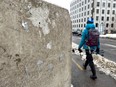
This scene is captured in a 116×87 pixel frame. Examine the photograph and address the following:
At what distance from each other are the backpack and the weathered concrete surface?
2.41 meters

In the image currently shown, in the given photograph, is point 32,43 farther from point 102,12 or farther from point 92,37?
point 102,12

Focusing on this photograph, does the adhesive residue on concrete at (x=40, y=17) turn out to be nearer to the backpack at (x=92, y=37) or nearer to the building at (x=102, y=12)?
the backpack at (x=92, y=37)

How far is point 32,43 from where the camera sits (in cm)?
205

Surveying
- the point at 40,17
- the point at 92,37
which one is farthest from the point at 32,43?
the point at 92,37

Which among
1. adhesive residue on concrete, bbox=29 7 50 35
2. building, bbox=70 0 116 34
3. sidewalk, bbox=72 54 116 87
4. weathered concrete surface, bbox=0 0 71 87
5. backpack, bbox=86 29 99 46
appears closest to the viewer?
weathered concrete surface, bbox=0 0 71 87

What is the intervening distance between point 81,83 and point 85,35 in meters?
1.42

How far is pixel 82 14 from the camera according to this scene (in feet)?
285

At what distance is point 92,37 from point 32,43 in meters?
3.42

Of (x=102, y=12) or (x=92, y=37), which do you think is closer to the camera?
(x=92, y=37)

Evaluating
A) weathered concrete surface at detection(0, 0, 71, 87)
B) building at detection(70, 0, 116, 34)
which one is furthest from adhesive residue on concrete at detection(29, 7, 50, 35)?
building at detection(70, 0, 116, 34)

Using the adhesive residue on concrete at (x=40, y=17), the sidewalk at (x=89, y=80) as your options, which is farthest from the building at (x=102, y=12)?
the adhesive residue on concrete at (x=40, y=17)

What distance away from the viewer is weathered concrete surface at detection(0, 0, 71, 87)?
5.71 ft

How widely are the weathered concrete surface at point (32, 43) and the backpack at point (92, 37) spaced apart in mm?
2412

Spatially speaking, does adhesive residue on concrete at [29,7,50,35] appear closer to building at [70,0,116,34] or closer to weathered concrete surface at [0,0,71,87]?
weathered concrete surface at [0,0,71,87]
